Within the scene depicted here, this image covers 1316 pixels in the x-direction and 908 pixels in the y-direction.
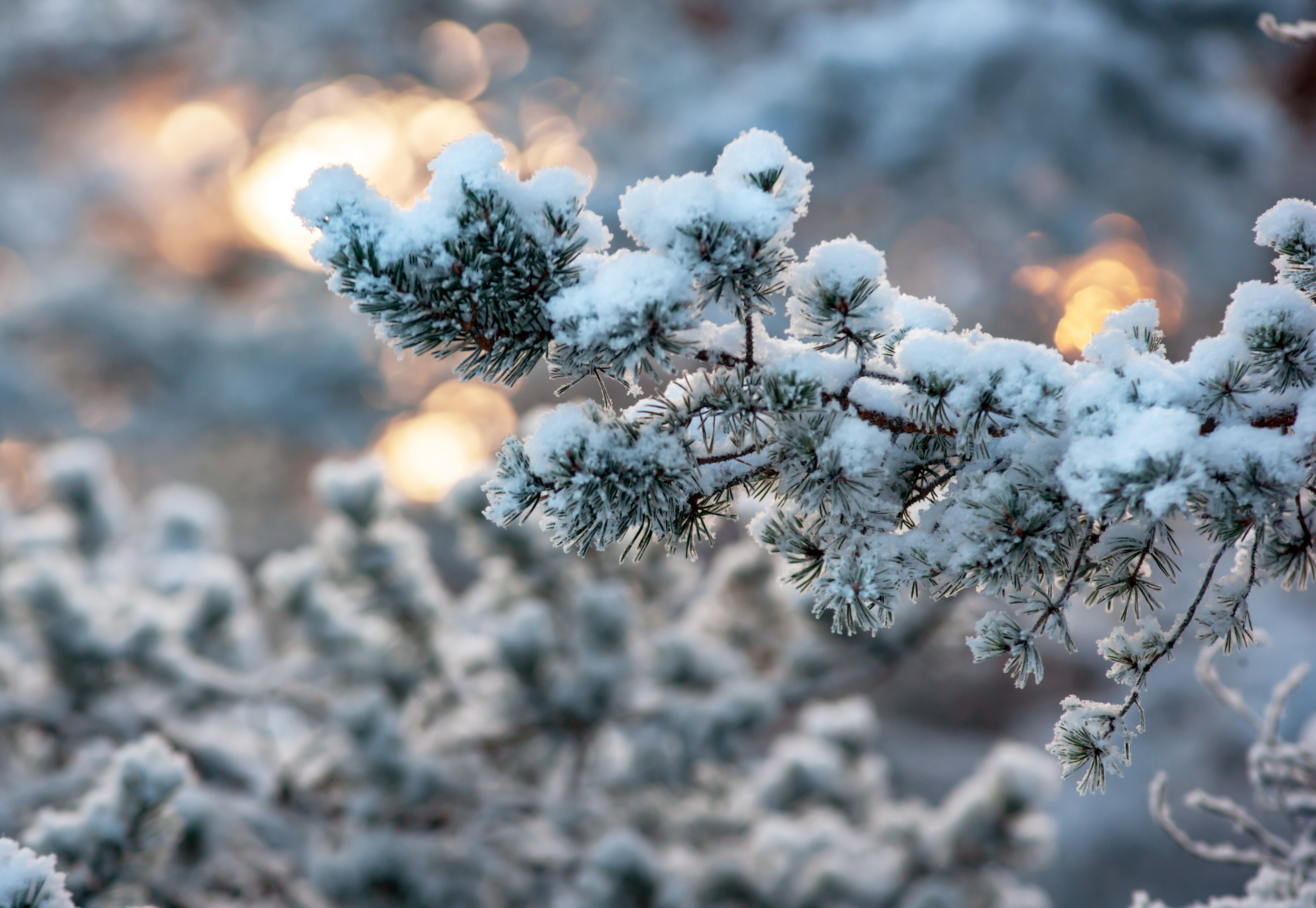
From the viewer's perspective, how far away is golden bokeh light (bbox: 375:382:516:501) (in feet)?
25.4

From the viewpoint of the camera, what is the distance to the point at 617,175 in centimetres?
515

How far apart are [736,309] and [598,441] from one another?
22 cm

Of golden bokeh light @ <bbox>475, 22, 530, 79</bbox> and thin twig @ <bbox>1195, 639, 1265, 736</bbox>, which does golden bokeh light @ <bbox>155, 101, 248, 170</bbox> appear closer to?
golden bokeh light @ <bbox>475, 22, 530, 79</bbox>

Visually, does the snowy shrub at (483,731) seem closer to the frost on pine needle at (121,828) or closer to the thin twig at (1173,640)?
the frost on pine needle at (121,828)

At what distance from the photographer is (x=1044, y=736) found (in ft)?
20.5

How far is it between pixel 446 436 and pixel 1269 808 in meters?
7.27

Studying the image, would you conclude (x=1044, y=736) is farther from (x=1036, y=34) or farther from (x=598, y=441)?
(x=598, y=441)

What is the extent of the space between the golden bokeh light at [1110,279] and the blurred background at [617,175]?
0.9 inches

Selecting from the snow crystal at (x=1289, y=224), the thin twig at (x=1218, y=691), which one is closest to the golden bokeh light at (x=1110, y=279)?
the thin twig at (x=1218, y=691)

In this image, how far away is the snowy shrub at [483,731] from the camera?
234 centimetres

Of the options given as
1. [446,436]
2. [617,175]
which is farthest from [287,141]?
[617,175]

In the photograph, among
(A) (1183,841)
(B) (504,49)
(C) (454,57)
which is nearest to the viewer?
(A) (1183,841)

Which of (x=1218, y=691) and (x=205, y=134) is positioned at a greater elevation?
(x=205, y=134)

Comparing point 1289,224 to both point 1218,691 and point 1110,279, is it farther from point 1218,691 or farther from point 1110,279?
point 1110,279
